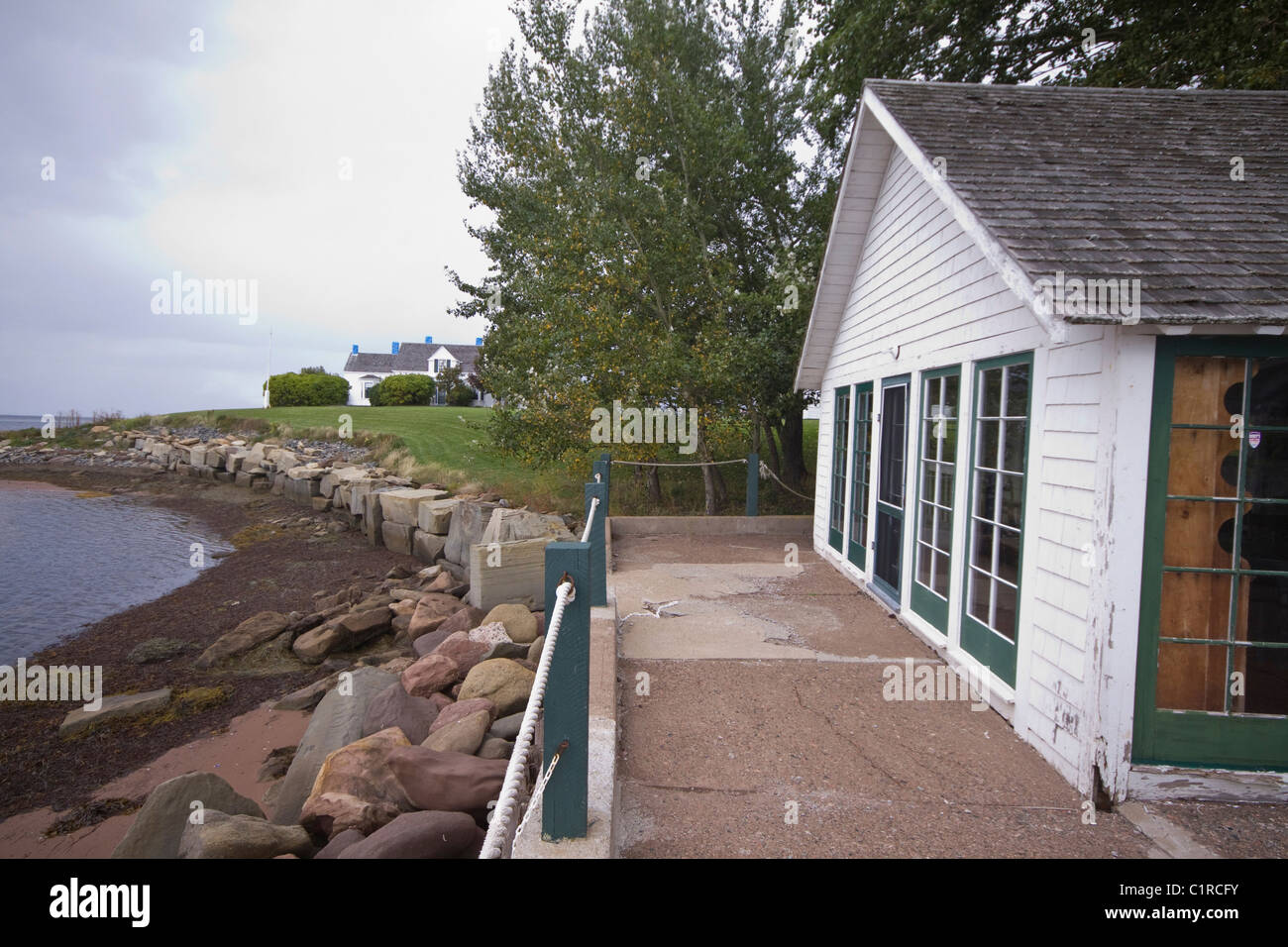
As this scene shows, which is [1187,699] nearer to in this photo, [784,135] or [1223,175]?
[1223,175]

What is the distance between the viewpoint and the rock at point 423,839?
146 inches

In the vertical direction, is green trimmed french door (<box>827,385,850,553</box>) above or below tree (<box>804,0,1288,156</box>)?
below

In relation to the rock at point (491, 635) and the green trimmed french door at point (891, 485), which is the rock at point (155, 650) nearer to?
the rock at point (491, 635)

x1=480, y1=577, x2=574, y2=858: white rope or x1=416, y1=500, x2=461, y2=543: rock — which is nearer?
x1=480, y1=577, x2=574, y2=858: white rope

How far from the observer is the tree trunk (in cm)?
1614

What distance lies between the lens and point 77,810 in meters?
5.93

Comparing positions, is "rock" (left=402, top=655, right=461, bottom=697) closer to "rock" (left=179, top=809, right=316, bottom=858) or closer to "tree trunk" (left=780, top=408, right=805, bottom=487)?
"rock" (left=179, top=809, right=316, bottom=858)

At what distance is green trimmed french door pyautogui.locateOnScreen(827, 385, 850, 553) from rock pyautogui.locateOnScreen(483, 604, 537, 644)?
399 centimetres

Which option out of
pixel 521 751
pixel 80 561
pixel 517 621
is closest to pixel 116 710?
pixel 517 621

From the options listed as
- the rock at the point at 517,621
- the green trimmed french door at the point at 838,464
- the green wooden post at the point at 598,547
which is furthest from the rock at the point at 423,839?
the green trimmed french door at the point at 838,464

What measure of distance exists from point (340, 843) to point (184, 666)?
20.8 feet

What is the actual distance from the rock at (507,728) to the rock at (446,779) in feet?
2.55

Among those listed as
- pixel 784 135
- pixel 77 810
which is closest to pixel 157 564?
pixel 77 810

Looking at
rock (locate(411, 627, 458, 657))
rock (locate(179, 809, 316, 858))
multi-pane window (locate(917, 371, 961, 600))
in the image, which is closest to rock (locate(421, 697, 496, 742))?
rock (locate(179, 809, 316, 858))
